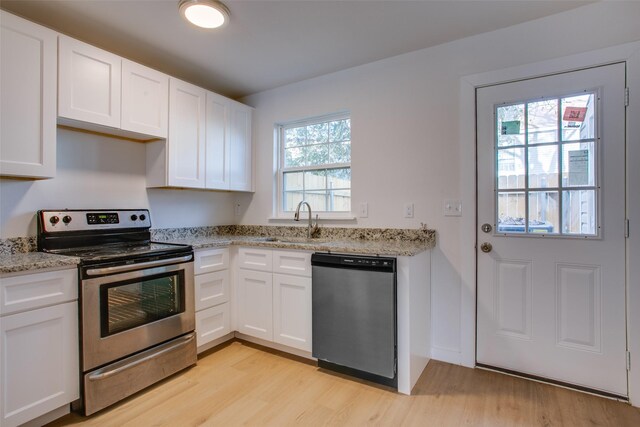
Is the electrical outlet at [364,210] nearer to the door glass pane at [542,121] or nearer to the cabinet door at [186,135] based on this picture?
the door glass pane at [542,121]

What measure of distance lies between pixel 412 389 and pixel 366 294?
0.66m

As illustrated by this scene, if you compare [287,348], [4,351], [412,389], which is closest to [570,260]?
[412,389]

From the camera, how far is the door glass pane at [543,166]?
6.66 feet

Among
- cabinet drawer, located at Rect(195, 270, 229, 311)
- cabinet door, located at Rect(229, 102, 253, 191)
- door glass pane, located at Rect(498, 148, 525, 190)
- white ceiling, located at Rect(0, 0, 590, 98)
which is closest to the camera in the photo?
white ceiling, located at Rect(0, 0, 590, 98)

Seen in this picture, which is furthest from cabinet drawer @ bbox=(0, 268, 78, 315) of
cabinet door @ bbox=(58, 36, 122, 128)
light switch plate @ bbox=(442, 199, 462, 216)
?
light switch plate @ bbox=(442, 199, 462, 216)

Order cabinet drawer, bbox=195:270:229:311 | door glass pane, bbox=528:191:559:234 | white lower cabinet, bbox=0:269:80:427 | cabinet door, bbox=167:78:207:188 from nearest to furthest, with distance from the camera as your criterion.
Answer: white lower cabinet, bbox=0:269:80:427 → door glass pane, bbox=528:191:559:234 → cabinet drawer, bbox=195:270:229:311 → cabinet door, bbox=167:78:207:188

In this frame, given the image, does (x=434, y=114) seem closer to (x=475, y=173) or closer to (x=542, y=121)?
(x=475, y=173)

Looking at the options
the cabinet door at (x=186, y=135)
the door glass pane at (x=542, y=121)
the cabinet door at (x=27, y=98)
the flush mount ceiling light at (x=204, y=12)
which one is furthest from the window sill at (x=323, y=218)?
the cabinet door at (x=27, y=98)

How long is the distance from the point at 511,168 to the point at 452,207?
0.46 metres

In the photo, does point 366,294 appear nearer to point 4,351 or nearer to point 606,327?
point 606,327

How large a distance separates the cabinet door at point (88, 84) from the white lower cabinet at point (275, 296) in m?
1.39

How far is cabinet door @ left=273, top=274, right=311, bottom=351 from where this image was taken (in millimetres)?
2301

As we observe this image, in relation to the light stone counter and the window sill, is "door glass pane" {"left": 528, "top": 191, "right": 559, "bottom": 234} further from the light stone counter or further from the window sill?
the window sill

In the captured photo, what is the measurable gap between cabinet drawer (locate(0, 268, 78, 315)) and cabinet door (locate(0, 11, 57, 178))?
0.63 m
